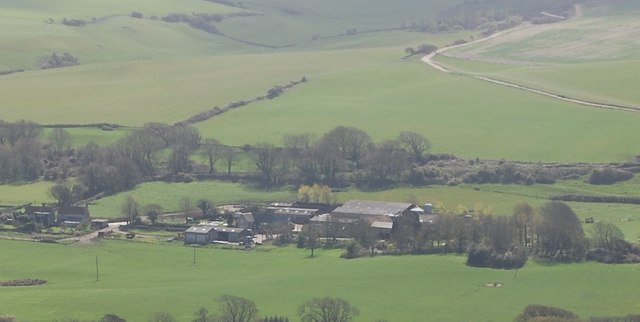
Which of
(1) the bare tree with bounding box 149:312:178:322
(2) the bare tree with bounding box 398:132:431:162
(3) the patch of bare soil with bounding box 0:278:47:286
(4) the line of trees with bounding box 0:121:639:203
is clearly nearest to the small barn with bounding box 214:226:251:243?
(4) the line of trees with bounding box 0:121:639:203

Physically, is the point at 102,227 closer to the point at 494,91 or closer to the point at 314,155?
the point at 314,155

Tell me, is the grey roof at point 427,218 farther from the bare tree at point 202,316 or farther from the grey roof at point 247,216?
the bare tree at point 202,316

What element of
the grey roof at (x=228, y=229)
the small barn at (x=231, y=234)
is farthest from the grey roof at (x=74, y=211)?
the small barn at (x=231, y=234)

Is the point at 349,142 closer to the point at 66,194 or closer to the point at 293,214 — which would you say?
the point at 293,214

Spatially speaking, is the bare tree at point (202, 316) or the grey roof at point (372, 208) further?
the grey roof at point (372, 208)

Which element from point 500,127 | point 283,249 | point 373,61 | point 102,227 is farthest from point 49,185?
point 373,61

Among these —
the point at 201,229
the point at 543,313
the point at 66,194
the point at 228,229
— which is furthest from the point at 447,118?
the point at 543,313
